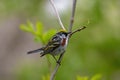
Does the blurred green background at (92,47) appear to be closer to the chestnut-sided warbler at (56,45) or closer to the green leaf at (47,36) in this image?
the green leaf at (47,36)

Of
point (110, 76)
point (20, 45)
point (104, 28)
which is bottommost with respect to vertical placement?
point (20, 45)

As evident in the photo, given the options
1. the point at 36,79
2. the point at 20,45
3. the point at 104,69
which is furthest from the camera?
the point at 20,45

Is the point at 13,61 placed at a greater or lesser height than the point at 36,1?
lesser

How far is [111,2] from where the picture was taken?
552cm

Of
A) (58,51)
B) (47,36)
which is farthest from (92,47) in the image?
(58,51)

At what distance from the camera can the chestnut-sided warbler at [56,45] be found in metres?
2.93

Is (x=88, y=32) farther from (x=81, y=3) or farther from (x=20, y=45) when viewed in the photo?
(x=20, y=45)

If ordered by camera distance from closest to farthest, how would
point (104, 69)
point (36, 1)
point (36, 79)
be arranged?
1. point (104, 69)
2. point (36, 79)
3. point (36, 1)

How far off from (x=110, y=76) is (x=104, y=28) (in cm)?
53

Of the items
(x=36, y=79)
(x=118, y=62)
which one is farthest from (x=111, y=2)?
(x=36, y=79)

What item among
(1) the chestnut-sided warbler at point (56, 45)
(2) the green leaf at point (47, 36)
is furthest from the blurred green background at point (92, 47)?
(1) the chestnut-sided warbler at point (56, 45)

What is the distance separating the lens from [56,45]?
120 inches

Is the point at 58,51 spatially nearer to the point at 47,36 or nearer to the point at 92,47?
the point at 47,36

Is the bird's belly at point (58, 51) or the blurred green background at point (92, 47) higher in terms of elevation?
the bird's belly at point (58, 51)
